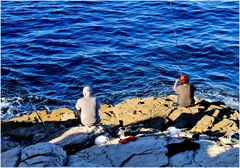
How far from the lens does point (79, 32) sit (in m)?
23.1

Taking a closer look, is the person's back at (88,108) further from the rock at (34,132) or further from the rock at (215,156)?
the rock at (215,156)

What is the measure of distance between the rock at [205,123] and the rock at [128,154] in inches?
121

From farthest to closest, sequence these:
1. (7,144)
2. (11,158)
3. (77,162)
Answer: (7,144) < (77,162) < (11,158)

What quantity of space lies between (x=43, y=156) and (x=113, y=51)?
44.6 ft

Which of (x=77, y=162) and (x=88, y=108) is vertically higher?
(x=88, y=108)

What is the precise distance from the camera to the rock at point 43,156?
7.23 meters

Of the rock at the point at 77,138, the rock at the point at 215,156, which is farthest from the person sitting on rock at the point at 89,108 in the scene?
the rock at the point at 215,156

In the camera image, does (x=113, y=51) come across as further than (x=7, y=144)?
Yes

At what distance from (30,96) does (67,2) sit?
44.7 ft

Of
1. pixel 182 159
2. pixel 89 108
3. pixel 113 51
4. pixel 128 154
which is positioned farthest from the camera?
pixel 113 51

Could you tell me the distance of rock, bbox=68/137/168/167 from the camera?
26.7 feet

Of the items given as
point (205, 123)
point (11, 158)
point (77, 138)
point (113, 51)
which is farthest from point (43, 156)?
point (113, 51)

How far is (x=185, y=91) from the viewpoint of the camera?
40.2 ft

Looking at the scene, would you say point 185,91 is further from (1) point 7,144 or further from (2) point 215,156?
(1) point 7,144
